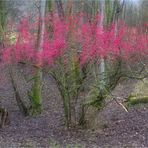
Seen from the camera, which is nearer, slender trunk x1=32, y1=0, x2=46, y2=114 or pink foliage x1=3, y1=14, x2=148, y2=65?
pink foliage x1=3, y1=14, x2=148, y2=65

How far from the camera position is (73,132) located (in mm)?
11250

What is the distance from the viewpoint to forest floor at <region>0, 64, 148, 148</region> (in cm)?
1021

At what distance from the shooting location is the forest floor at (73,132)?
10.2 meters

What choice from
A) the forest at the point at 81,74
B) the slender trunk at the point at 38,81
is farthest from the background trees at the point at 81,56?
the slender trunk at the point at 38,81

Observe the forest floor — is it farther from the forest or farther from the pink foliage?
the pink foliage

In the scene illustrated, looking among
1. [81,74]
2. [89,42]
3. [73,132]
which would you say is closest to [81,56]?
[89,42]

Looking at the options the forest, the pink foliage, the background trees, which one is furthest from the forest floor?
the pink foliage

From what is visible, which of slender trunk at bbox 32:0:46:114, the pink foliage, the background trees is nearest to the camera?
the pink foliage

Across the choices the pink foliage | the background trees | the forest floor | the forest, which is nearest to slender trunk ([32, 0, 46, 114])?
the forest

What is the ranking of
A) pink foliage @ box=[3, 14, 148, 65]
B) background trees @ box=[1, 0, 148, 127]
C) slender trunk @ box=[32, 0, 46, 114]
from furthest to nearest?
slender trunk @ box=[32, 0, 46, 114]
background trees @ box=[1, 0, 148, 127]
pink foliage @ box=[3, 14, 148, 65]

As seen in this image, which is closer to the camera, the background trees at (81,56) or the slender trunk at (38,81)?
the background trees at (81,56)

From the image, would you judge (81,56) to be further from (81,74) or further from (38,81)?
(38,81)

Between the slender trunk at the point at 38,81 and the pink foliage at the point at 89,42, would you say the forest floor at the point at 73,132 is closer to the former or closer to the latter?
the slender trunk at the point at 38,81

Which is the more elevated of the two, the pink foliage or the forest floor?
→ the pink foliage
